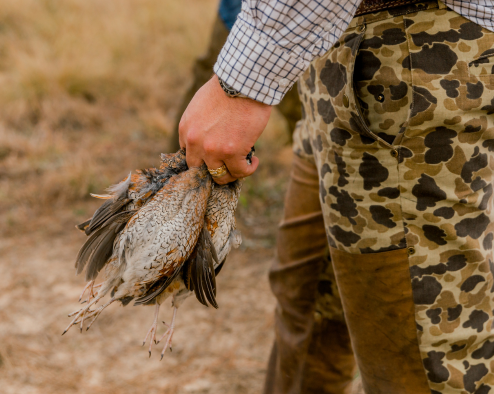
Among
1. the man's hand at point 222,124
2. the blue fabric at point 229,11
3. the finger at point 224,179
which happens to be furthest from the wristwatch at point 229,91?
the blue fabric at point 229,11

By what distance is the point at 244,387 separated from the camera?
8.09 feet

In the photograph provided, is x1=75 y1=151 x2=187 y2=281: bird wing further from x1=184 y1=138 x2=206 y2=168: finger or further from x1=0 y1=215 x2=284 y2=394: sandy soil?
x1=0 y1=215 x2=284 y2=394: sandy soil

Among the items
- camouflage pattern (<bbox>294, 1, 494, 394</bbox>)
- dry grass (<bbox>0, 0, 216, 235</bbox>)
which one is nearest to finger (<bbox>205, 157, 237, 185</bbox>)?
camouflage pattern (<bbox>294, 1, 494, 394</bbox>)

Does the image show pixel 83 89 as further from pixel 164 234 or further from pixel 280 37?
pixel 280 37

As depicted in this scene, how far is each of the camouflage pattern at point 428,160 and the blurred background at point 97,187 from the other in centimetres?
146

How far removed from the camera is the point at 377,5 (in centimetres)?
117

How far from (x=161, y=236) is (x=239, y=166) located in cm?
26

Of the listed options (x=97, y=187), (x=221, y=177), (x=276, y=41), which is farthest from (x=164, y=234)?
(x=97, y=187)

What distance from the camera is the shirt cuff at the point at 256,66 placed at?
3.59 ft

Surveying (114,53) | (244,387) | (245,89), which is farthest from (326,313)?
(114,53)

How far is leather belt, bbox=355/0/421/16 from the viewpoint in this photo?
3.77 feet

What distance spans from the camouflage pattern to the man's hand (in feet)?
0.85

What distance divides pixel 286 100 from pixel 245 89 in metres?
2.58

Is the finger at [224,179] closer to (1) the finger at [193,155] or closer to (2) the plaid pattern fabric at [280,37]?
(1) the finger at [193,155]
